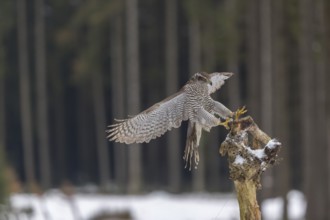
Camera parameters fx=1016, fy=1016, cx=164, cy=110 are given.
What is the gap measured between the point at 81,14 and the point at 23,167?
12.2m

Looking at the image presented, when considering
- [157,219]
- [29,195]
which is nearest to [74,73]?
[29,195]

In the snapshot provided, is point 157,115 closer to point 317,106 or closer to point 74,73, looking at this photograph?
point 317,106

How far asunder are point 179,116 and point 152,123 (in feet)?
0.74

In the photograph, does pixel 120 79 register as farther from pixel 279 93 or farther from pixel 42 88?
pixel 279 93

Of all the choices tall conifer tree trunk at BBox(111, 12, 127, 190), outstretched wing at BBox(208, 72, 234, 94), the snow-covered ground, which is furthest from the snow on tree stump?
tall conifer tree trunk at BBox(111, 12, 127, 190)

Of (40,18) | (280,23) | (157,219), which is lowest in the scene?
(157,219)

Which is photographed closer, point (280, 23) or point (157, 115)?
point (157, 115)

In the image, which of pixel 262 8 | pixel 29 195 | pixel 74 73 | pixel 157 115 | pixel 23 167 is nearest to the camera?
pixel 157 115

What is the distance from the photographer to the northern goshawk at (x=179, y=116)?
8.10 meters

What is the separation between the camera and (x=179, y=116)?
26.8 feet

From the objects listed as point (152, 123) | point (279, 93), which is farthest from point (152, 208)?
point (152, 123)

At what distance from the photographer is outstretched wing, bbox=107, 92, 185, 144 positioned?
8117mm

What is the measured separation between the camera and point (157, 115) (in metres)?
8.18

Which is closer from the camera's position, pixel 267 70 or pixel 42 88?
pixel 267 70
